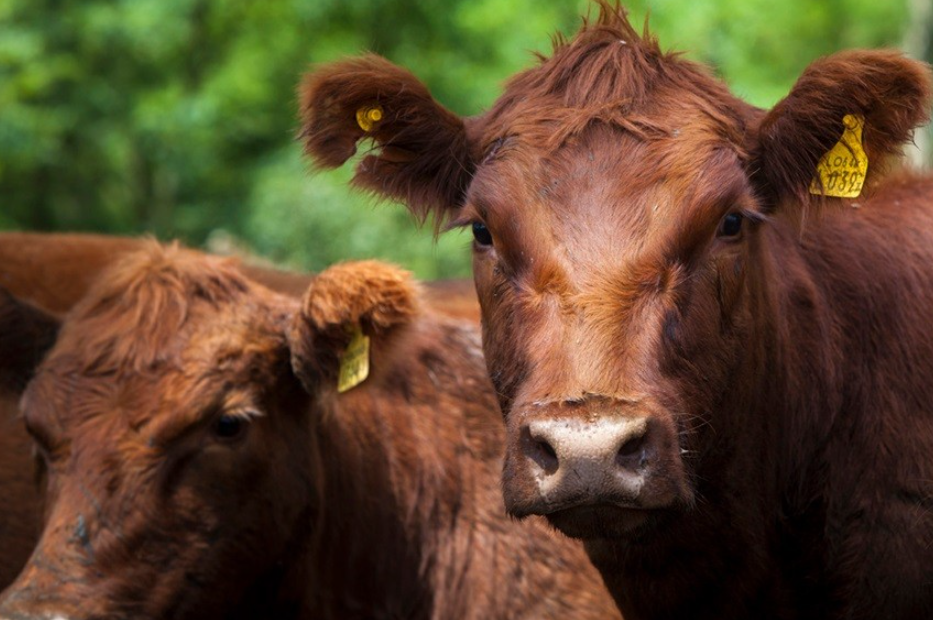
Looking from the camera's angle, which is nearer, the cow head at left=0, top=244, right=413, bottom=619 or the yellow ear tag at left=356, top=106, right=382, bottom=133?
the yellow ear tag at left=356, top=106, right=382, bottom=133

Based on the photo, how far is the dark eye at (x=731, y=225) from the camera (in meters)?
4.23

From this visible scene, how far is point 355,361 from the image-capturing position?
18.4 feet

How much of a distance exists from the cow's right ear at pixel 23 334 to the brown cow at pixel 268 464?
0.30 meters

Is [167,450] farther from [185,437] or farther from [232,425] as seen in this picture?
[232,425]

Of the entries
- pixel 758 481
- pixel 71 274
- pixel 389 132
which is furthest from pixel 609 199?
pixel 71 274

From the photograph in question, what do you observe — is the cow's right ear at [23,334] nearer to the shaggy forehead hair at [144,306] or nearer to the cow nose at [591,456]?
the shaggy forehead hair at [144,306]

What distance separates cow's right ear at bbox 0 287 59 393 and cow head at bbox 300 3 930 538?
192 centimetres

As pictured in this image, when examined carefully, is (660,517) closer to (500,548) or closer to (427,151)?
(427,151)

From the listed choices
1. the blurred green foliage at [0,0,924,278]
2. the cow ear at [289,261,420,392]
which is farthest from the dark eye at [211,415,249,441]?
the blurred green foliage at [0,0,924,278]

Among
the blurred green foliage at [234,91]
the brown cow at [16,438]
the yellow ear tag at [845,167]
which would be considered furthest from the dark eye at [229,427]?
the blurred green foliage at [234,91]

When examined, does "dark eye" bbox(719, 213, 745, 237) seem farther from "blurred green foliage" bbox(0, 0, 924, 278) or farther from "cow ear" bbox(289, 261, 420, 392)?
"blurred green foliage" bbox(0, 0, 924, 278)

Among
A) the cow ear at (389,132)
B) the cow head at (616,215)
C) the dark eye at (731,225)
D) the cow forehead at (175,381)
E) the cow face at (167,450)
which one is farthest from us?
the cow forehead at (175,381)

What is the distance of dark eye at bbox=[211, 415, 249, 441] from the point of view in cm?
Result: 542

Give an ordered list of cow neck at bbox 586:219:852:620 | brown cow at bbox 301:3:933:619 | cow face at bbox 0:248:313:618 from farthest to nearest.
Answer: cow face at bbox 0:248:313:618 → cow neck at bbox 586:219:852:620 → brown cow at bbox 301:3:933:619
